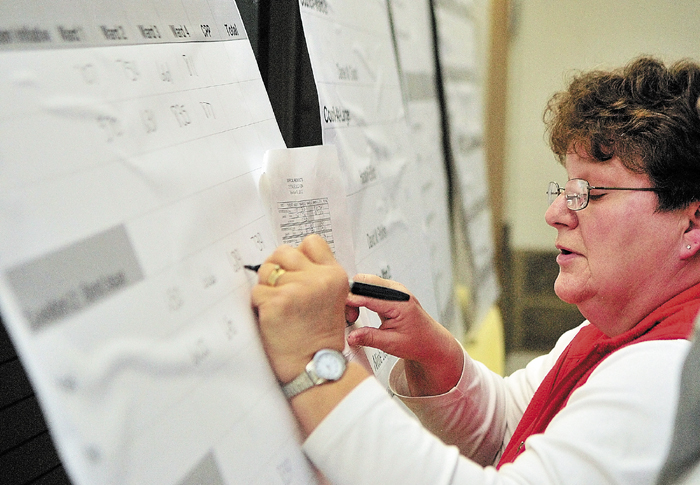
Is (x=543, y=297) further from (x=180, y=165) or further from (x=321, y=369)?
(x=180, y=165)

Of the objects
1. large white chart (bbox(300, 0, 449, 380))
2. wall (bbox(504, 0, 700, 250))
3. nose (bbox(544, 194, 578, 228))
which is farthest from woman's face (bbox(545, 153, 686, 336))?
wall (bbox(504, 0, 700, 250))

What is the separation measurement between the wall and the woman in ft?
3.44

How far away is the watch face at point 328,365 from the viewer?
1.80ft

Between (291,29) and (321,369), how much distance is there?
494 mm

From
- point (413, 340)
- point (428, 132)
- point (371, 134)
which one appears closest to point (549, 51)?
point (428, 132)

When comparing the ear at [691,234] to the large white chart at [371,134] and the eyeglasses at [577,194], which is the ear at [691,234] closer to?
the eyeglasses at [577,194]

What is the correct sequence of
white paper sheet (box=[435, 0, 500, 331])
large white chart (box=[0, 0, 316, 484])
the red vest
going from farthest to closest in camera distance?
1. white paper sheet (box=[435, 0, 500, 331])
2. the red vest
3. large white chart (box=[0, 0, 316, 484])

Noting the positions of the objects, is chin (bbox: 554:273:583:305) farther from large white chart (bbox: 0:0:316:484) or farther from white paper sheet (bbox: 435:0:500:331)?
white paper sheet (bbox: 435:0:500:331)

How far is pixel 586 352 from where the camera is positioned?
78 centimetres

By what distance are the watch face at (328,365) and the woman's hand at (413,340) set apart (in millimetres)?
108

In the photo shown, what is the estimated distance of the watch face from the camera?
0.55m

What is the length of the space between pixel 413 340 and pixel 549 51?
1.57 metres

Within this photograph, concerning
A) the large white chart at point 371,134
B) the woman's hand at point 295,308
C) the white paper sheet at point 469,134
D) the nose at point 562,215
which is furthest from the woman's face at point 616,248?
the white paper sheet at point 469,134

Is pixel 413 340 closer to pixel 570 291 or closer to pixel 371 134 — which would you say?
pixel 570 291
